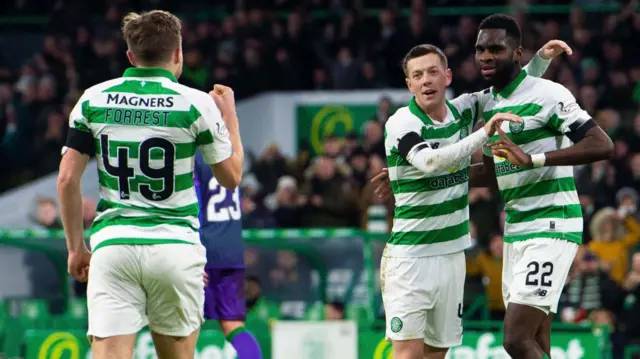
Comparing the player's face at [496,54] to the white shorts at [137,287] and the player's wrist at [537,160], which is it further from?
the white shorts at [137,287]

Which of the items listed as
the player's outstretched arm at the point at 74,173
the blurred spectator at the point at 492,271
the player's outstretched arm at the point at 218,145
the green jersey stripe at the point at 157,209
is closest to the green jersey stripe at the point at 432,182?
the player's outstretched arm at the point at 218,145

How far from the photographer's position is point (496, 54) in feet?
24.0

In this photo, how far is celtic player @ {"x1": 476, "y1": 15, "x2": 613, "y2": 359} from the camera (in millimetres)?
7102

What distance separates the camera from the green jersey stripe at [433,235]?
7273 mm

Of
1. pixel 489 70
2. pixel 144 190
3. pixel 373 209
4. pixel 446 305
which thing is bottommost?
pixel 446 305

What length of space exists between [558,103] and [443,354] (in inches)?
61.8

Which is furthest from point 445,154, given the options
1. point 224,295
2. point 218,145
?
point 224,295

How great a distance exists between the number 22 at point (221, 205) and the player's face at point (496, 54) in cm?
231

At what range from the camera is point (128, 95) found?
19.5ft

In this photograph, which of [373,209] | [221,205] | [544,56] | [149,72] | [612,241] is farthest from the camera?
[373,209]

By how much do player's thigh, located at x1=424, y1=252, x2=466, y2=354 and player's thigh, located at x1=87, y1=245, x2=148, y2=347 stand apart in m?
1.99

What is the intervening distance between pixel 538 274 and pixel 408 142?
1.03 m

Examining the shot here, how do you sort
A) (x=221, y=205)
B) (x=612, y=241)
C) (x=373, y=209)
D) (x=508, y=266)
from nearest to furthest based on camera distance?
(x=508, y=266) → (x=221, y=205) → (x=612, y=241) → (x=373, y=209)

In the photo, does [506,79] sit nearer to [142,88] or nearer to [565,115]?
[565,115]
